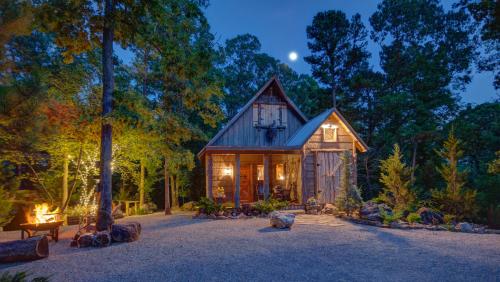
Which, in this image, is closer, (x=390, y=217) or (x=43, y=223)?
(x=43, y=223)

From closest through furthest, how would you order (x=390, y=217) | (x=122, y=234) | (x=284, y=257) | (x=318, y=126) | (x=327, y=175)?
(x=284, y=257), (x=122, y=234), (x=390, y=217), (x=318, y=126), (x=327, y=175)

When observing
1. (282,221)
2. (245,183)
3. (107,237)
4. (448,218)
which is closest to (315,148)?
(245,183)

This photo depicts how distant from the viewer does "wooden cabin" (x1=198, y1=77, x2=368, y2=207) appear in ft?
46.5

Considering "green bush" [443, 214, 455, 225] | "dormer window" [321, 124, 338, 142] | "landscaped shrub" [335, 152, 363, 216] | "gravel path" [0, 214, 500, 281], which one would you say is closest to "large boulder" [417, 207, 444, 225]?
"green bush" [443, 214, 455, 225]

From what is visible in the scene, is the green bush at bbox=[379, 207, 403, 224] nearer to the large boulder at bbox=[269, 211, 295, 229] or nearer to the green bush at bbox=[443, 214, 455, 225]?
the green bush at bbox=[443, 214, 455, 225]

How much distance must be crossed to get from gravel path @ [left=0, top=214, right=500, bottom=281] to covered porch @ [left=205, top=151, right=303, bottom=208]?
6.95 metres

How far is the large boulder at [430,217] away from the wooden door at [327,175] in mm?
4972

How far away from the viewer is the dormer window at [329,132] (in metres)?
14.8

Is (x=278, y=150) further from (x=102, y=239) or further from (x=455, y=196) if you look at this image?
(x=102, y=239)

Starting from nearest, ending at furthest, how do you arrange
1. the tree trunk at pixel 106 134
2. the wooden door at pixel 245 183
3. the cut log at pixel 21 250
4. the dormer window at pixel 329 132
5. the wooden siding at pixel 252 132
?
the cut log at pixel 21 250
the tree trunk at pixel 106 134
the dormer window at pixel 329 132
the wooden siding at pixel 252 132
the wooden door at pixel 245 183

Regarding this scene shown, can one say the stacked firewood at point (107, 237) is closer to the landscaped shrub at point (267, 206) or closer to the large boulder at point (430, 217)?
the landscaped shrub at point (267, 206)

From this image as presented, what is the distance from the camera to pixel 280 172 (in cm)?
1777

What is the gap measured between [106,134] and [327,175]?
10.5 meters

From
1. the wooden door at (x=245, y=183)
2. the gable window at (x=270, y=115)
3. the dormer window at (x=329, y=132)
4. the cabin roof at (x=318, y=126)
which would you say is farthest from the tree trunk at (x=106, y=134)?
the wooden door at (x=245, y=183)
